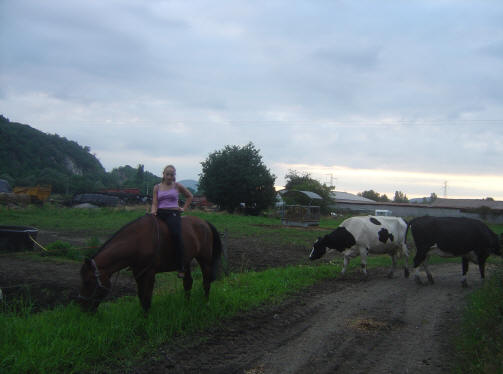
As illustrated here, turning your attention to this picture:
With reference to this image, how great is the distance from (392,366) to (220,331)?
219cm

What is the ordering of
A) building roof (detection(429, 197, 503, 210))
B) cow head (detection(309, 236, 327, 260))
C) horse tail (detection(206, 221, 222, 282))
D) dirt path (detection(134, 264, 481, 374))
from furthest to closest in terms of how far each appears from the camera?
building roof (detection(429, 197, 503, 210))
cow head (detection(309, 236, 327, 260))
horse tail (detection(206, 221, 222, 282))
dirt path (detection(134, 264, 481, 374))

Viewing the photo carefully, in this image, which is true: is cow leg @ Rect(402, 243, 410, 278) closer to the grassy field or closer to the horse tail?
the grassy field

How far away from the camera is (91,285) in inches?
201

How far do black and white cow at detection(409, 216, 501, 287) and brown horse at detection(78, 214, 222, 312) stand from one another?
6.09 metres

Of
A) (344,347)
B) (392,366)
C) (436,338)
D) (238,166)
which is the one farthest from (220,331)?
(238,166)

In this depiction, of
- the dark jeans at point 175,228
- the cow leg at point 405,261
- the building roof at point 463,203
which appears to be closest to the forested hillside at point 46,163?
the building roof at point 463,203

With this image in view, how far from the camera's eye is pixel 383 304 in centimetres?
725

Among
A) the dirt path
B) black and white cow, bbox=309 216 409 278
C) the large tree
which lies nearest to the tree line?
the large tree

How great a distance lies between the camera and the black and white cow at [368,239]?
10.6m

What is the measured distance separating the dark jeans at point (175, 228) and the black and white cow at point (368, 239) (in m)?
5.78

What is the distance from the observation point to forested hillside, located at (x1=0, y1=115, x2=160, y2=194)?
2714 inches

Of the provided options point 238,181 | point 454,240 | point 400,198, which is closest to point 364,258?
point 454,240

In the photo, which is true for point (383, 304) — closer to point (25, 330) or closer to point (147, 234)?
point (147, 234)

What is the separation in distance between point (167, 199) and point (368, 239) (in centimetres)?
630
